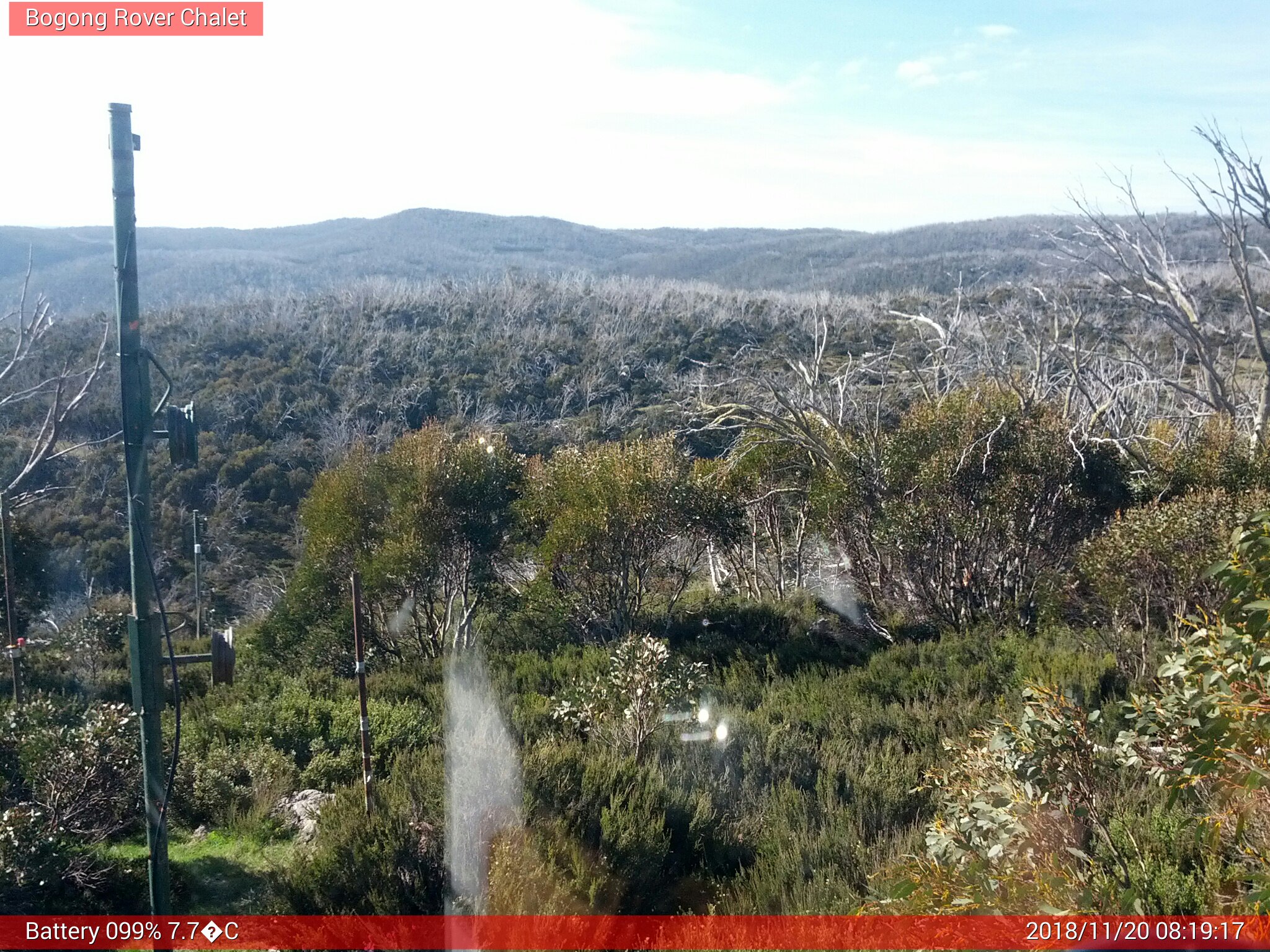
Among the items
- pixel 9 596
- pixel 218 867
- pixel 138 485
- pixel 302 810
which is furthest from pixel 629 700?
pixel 9 596

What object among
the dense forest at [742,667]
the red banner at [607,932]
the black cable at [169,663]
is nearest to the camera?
the red banner at [607,932]

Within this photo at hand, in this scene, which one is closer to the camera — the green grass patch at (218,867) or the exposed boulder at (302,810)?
the green grass patch at (218,867)

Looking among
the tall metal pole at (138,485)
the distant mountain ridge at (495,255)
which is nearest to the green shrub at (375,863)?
the tall metal pole at (138,485)

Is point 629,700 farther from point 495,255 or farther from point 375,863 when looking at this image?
point 495,255

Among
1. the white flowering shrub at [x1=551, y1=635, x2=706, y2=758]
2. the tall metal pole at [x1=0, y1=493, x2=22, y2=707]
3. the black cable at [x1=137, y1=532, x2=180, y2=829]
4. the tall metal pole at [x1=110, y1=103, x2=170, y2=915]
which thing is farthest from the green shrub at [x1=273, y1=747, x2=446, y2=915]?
the tall metal pole at [x1=0, y1=493, x2=22, y2=707]

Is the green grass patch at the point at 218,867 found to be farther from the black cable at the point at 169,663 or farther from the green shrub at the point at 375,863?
the black cable at the point at 169,663

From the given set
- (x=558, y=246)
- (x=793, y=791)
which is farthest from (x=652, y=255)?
(x=793, y=791)

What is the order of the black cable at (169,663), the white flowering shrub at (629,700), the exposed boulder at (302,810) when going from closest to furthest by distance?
the black cable at (169,663) < the exposed boulder at (302,810) < the white flowering shrub at (629,700)
